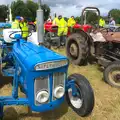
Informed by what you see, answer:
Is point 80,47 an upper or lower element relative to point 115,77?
upper

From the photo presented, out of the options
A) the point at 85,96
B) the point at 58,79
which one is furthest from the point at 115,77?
the point at 58,79

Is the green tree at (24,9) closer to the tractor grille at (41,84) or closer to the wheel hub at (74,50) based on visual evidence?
the wheel hub at (74,50)

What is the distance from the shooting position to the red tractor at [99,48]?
5.72 meters

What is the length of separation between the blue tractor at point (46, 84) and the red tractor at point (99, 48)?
1.80 m

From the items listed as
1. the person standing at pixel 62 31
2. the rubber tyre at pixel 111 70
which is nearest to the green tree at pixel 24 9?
the person standing at pixel 62 31

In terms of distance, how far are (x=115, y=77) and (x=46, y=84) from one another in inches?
98.5

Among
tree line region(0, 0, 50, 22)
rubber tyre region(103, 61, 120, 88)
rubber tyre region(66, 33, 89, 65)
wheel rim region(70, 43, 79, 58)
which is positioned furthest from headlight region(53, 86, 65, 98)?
tree line region(0, 0, 50, 22)

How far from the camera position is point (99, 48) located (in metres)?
6.43

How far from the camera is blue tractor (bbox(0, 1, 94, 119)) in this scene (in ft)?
10.1

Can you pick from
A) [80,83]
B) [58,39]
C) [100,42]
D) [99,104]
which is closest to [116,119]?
[99,104]

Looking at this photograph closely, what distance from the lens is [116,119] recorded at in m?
3.86

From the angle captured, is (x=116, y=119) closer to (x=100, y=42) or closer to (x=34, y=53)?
(x=34, y=53)

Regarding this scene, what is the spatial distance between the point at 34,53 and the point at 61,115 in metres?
1.18

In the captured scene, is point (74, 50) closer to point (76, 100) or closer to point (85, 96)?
point (76, 100)
